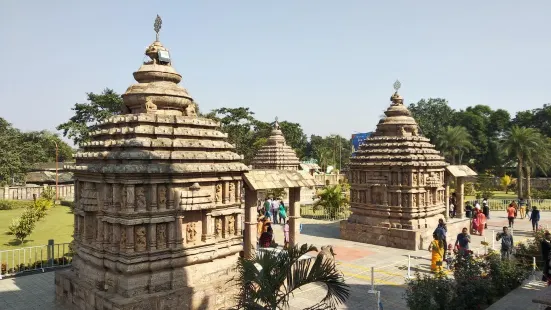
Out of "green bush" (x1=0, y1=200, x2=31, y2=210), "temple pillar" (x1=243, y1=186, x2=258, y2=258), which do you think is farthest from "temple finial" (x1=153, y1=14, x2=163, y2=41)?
"green bush" (x1=0, y1=200, x2=31, y2=210)

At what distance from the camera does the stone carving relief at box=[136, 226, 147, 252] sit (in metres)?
8.60

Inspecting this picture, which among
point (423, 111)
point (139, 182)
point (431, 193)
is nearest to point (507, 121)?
point (423, 111)

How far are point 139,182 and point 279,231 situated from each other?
42.4 ft

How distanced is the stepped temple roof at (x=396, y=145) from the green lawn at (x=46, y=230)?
44.1ft

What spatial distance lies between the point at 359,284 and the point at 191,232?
16.8 ft

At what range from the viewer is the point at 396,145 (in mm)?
17297

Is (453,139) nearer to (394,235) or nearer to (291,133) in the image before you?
(291,133)

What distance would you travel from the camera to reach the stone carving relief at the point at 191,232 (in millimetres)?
Answer: 9297

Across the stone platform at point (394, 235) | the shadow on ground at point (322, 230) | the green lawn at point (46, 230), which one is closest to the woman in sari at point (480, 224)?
the stone platform at point (394, 235)

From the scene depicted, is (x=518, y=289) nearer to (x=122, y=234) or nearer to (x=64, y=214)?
(x=122, y=234)

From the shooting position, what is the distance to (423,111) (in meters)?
77.6

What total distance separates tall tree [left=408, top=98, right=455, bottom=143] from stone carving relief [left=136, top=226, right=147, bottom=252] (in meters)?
67.0

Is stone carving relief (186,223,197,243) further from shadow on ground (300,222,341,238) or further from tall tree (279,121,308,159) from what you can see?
tall tree (279,121,308,159)

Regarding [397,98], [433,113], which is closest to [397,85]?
[397,98]
